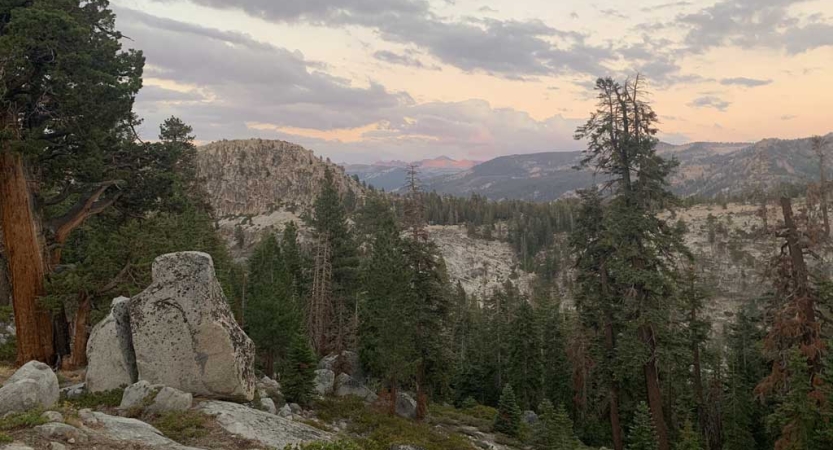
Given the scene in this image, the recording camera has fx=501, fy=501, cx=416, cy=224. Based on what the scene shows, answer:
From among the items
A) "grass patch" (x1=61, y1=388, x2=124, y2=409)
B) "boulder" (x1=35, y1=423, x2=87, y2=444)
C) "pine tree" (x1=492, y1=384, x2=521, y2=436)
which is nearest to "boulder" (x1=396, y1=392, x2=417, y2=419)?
"pine tree" (x1=492, y1=384, x2=521, y2=436)

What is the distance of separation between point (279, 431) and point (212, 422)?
1493 millimetres

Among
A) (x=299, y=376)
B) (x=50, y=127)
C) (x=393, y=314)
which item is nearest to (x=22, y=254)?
(x=50, y=127)

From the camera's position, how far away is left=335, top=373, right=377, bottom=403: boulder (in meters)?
32.4

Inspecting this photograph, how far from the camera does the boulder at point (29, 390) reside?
9.62 meters

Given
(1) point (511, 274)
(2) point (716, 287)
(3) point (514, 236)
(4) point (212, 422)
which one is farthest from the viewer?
(3) point (514, 236)

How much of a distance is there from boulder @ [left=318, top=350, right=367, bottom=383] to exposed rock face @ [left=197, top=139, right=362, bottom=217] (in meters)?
132

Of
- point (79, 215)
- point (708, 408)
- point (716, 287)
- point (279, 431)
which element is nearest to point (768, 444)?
point (708, 408)

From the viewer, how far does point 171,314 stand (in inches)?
528

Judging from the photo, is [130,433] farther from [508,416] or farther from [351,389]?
[508,416]

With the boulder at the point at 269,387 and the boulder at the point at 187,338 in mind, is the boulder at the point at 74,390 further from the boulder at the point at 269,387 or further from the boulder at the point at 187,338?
the boulder at the point at 269,387

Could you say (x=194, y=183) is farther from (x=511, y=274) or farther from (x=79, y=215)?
(x=511, y=274)

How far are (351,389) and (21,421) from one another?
84.9ft

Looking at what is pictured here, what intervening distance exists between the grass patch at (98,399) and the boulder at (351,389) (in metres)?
20.2

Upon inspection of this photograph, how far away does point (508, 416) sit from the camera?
1405 inches
